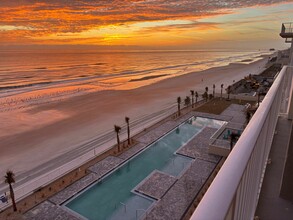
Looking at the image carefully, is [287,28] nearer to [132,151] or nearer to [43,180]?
[132,151]

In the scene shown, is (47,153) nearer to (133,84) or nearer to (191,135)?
(191,135)

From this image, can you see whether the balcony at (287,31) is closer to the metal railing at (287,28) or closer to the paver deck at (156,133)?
the metal railing at (287,28)

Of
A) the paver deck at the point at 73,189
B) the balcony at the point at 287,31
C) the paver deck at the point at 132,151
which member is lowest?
the paver deck at the point at 73,189

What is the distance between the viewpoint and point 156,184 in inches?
588

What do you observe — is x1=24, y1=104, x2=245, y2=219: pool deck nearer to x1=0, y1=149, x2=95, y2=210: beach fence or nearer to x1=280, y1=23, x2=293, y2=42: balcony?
x1=0, y1=149, x2=95, y2=210: beach fence

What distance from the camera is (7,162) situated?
1867 cm

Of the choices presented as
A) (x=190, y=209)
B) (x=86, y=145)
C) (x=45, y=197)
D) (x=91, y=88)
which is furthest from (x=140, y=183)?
(x=91, y=88)

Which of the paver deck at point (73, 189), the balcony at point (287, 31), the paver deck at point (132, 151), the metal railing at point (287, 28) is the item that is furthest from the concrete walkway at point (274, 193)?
the paver deck at point (132, 151)

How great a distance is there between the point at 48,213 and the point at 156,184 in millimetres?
6319

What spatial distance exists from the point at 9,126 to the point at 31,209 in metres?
16.4

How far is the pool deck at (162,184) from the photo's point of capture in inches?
498

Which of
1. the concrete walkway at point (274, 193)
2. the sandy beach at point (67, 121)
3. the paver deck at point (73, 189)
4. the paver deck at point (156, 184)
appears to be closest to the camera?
the concrete walkway at point (274, 193)

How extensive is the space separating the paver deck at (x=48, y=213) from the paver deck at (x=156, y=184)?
412cm

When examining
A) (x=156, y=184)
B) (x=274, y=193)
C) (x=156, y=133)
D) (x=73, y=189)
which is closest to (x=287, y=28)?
(x=274, y=193)
